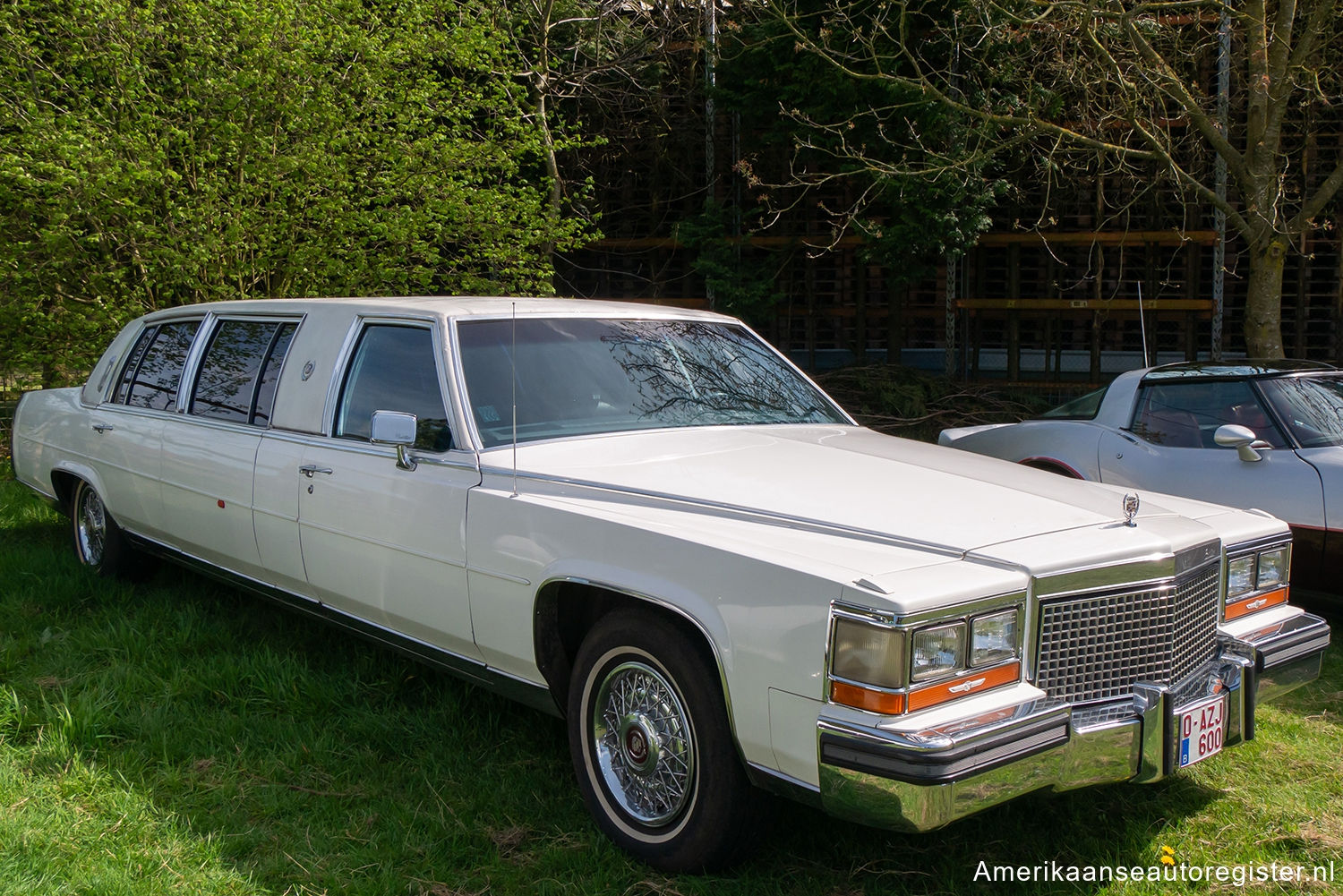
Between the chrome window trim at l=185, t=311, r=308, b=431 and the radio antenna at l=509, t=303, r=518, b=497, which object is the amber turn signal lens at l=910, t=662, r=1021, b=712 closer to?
the radio antenna at l=509, t=303, r=518, b=497

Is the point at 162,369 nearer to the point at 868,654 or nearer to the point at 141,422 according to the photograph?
the point at 141,422

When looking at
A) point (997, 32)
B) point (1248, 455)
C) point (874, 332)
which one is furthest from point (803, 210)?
point (1248, 455)

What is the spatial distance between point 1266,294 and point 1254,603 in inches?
279

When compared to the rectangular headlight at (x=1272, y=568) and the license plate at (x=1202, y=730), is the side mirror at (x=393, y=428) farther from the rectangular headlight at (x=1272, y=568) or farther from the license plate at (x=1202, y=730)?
the rectangular headlight at (x=1272, y=568)

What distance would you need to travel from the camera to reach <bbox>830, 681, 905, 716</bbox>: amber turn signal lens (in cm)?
250

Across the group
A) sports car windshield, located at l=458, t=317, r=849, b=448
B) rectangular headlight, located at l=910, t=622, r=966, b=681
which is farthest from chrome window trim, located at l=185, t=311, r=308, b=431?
rectangular headlight, located at l=910, t=622, r=966, b=681

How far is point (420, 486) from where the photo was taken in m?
3.78

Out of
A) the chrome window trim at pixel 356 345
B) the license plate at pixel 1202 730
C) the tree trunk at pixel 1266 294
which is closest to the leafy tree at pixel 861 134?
the tree trunk at pixel 1266 294

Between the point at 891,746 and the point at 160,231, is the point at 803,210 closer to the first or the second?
the point at 160,231

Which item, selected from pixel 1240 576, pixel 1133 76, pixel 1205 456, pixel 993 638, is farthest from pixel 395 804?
pixel 1133 76

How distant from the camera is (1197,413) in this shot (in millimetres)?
5887

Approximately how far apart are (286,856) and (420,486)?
1.26 m

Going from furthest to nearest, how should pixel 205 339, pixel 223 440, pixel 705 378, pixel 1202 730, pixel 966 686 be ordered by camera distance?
pixel 205 339
pixel 223 440
pixel 705 378
pixel 1202 730
pixel 966 686

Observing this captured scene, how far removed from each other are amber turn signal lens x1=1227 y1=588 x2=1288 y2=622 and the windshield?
2.12 m
